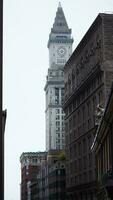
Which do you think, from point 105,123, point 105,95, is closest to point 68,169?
point 105,95

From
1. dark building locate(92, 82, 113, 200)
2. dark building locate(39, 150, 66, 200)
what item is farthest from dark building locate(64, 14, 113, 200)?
dark building locate(92, 82, 113, 200)

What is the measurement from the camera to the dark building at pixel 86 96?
256 feet

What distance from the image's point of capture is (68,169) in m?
106

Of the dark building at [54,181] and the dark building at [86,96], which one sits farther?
the dark building at [54,181]

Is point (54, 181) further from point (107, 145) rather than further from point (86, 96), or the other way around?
point (107, 145)

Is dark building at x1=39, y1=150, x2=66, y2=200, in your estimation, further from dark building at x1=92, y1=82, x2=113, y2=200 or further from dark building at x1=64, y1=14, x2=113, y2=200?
dark building at x1=92, y1=82, x2=113, y2=200

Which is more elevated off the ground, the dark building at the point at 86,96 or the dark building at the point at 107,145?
the dark building at the point at 86,96

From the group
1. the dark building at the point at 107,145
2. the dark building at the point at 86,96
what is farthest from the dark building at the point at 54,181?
the dark building at the point at 107,145

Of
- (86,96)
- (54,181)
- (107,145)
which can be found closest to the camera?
(107,145)

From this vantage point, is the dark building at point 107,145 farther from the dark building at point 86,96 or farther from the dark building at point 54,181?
the dark building at point 54,181

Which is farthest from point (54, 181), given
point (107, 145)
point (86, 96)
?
point (107, 145)

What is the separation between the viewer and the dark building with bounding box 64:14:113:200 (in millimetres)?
78062

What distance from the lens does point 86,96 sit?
293 ft

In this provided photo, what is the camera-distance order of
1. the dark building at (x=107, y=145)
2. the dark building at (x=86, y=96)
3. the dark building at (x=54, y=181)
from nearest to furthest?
the dark building at (x=107, y=145), the dark building at (x=86, y=96), the dark building at (x=54, y=181)
